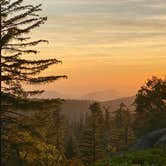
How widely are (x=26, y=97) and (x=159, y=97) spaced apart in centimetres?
4802

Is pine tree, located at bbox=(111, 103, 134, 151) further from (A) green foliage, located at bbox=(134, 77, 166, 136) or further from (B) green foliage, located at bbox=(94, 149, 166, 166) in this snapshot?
(B) green foliage, located at bbox=(94, 149, 166, 166)

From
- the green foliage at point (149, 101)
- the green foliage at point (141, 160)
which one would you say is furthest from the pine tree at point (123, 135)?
the green foliage at point (141, 160)

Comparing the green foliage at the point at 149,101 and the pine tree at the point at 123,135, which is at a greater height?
the green foliage at the point at 149,101

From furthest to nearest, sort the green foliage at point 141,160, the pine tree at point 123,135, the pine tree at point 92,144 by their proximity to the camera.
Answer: the pine tree at point 123,135
the pine tree at point 92,144
the green foliage at point 141,160

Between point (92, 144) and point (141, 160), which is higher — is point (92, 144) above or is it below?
below

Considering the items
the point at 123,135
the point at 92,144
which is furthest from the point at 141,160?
the point at 123,135

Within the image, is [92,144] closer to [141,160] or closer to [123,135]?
[123,135]

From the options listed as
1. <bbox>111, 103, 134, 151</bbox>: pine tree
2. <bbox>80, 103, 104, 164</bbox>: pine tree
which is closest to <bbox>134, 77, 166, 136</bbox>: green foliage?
<bbox>80, 103, 104, 164</bbox>: pine tree

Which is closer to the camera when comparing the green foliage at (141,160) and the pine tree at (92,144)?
the green foliage at (141,160)

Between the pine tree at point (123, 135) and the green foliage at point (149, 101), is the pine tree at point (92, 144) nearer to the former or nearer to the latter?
the green foliage at point (149, 101)

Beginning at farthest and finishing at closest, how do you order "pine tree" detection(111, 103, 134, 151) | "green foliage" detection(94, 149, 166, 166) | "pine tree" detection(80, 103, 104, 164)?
"pine tree" detection(111, 103, 134, 151) → "pine tree" detection(80, 103, 104, 164) → "green foliage" detection(94, 149, 166, 166)

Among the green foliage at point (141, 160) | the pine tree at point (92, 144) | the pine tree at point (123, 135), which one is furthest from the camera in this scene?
the pine tree at point (123, 135)

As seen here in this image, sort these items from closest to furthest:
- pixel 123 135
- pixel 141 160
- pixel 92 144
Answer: pixel 141 160 < pixel 92 144 < pixel 123 135

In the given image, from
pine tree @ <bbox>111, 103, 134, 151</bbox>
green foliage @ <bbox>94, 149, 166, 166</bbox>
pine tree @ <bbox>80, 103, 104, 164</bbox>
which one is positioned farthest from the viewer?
pine tree @ <bbox>111, 103, 134, 151</bbox>
